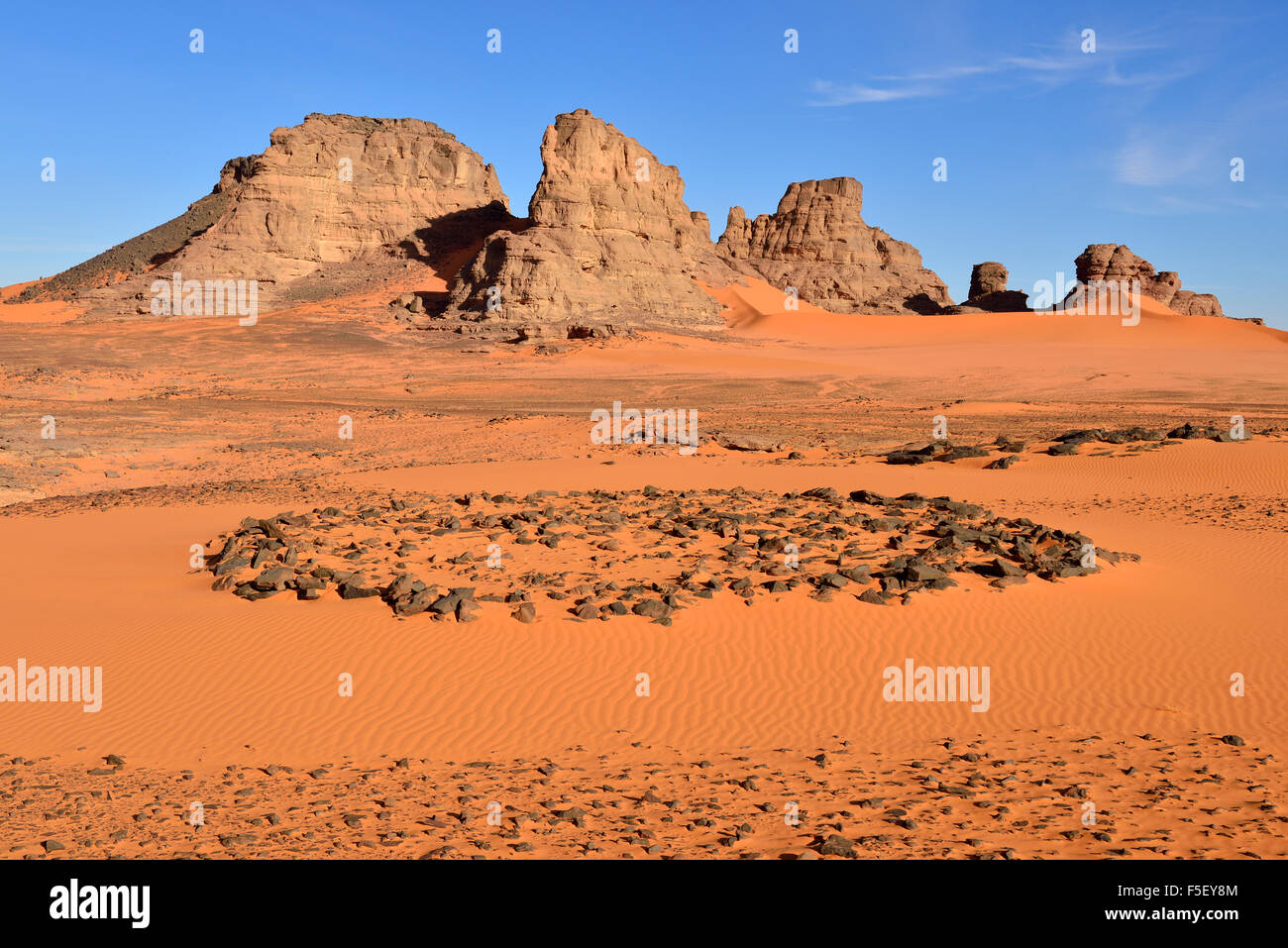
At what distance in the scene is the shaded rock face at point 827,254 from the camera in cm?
8606

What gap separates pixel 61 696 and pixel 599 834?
6179 millimetres

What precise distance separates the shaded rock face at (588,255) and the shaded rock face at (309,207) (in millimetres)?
18114

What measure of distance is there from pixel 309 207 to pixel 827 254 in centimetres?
4926

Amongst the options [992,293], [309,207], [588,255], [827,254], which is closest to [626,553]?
[588,255]

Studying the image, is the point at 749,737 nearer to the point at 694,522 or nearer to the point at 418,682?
the point at 418,682

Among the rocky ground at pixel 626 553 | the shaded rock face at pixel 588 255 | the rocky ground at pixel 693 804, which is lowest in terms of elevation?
the rocky ground at pixel 693 804

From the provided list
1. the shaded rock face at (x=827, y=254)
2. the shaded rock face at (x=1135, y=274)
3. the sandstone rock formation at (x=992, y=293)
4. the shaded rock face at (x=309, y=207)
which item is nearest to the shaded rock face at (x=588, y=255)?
the shaded rock face at (x=309, y=207)

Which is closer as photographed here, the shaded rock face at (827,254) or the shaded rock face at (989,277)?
the shaded rock face at (827,254)

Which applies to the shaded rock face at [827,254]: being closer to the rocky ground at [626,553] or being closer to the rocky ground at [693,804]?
the rocky ground at [626,553]

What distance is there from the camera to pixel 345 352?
48844 millimetres

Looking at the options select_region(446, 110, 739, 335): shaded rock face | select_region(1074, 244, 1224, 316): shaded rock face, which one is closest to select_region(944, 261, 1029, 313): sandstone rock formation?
select_region(1074, 244, 1224, 316): shaded rock face

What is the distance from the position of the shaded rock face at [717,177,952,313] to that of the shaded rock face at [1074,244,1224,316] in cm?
1401

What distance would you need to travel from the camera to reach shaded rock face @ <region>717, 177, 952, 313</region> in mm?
86062

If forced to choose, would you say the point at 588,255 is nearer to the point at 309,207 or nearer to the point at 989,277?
the point at 309,207
